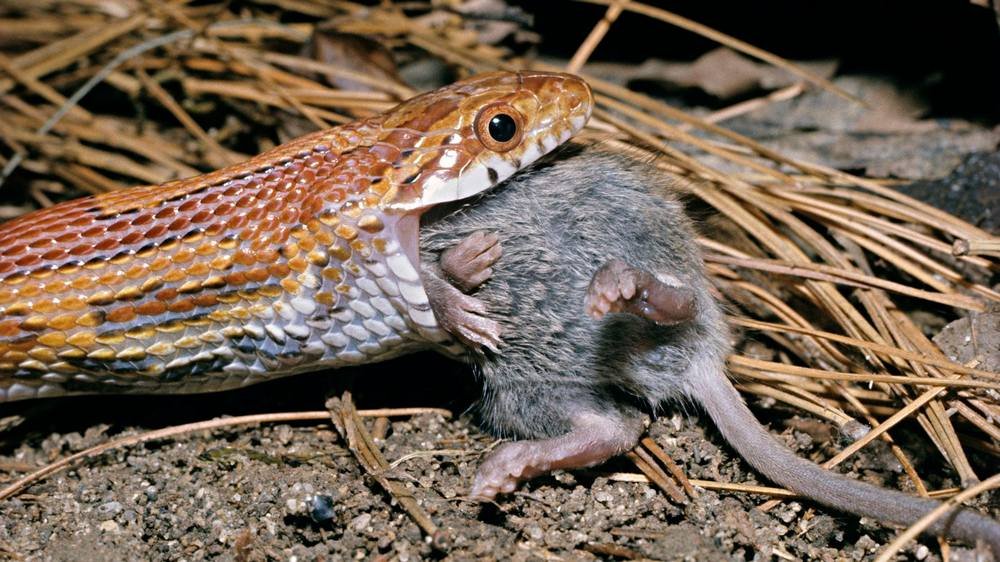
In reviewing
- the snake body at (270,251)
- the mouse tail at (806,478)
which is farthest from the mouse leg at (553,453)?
the snake body at (270,251)

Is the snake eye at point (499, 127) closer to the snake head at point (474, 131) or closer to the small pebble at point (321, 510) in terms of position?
the snake head at point (474, 131)

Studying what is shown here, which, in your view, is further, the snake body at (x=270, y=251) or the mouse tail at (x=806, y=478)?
the snake body at (x=270, y=251)

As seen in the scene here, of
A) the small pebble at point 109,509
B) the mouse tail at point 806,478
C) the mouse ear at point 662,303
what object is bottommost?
the small pebble at point 109,509

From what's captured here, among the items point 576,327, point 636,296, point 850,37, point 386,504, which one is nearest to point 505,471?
point 386,504

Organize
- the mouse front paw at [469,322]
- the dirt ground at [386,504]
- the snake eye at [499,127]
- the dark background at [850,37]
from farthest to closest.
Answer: the dark background at [850,37] → the snake eye at [499,127] → the mouse front paw at [469,322] → the dirt ground at [386,504]

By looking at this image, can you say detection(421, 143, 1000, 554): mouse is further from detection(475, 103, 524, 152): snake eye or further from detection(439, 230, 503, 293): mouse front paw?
detection(475, 103, 524, 152): snake eye

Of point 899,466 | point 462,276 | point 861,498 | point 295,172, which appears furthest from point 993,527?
point 295,172

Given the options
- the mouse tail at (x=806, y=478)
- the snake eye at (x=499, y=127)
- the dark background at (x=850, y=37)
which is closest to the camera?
the mouse tail at (x=806, y=478)

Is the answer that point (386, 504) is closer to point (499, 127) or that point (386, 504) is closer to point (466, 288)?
point (466, 288)

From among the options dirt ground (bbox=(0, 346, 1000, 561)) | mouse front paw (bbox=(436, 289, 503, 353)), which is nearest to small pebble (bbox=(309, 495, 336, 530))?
dirt ground (bbox=(0, 346, 1000, 561))
